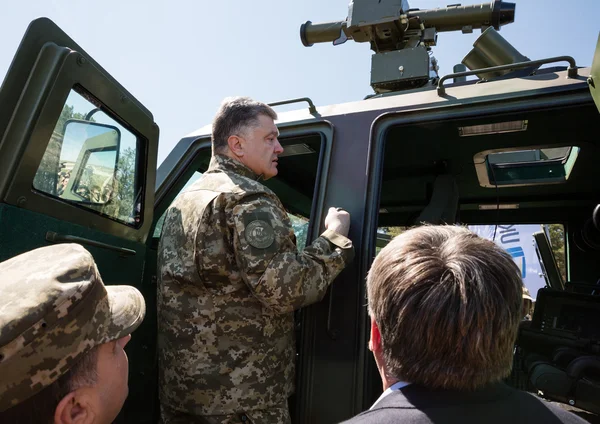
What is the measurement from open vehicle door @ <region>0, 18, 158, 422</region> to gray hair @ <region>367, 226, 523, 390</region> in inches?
46.0

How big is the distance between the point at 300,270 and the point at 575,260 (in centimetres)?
333

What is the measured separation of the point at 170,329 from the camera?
1802 millimetres

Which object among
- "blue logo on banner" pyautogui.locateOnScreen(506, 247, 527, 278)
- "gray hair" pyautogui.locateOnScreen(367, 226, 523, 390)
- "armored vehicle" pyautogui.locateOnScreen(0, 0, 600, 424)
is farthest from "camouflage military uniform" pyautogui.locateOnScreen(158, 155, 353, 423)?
"blue logo on banner" pyautogui.locateOnScreen(506, 247, 527, 278)

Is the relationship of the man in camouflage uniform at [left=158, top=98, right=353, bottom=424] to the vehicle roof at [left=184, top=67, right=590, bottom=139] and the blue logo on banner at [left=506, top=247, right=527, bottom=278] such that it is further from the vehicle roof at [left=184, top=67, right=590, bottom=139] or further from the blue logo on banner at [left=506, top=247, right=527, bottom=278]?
the blue logo on banner at [left=506, top=247, right=527, bottom=278]

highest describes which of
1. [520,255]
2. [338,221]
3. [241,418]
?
[520,255]

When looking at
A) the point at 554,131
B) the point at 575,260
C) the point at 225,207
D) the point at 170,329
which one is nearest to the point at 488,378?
the point at 225,207

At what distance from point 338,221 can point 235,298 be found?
50 cm

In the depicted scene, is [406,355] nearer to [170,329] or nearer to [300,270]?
[300,270]

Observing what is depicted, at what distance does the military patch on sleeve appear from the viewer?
65.4 inches

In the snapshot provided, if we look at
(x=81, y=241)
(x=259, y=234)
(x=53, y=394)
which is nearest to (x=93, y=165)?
(x=81, y=241)

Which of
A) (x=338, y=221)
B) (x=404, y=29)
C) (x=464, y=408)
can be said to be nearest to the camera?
(x=464, y=408)

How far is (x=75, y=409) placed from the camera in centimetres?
90

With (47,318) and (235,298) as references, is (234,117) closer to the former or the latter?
(235,298)

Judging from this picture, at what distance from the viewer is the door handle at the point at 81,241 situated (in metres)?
1.59
